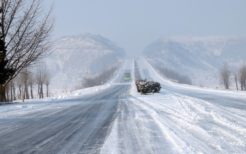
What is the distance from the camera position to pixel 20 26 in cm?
→ 3547

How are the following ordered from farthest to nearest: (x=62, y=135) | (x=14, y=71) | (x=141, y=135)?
(x=14, y=71)
(x=62, y=135)
(x=141, y=135)

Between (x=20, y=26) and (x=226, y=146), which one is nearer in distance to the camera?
(x=226, y=146)

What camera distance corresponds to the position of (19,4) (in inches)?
1391

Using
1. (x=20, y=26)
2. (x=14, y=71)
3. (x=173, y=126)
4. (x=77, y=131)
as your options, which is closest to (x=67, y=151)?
(x=77, y=131)

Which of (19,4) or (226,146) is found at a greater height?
(19,4)

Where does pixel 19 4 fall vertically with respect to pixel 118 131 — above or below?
above

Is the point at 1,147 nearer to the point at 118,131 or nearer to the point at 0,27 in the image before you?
the point at 118,131

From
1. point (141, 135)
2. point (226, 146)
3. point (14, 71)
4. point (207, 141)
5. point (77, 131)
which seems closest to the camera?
point (226, 146)

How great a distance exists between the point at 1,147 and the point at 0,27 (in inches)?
1029

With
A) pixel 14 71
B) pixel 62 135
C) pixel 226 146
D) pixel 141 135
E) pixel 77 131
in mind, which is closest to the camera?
pixel 226 146

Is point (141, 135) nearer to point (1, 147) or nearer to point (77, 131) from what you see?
point (77, 131)

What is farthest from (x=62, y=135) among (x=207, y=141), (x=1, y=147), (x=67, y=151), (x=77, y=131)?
(x=207, y=141)

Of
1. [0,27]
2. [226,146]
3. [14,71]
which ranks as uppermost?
[0,27]

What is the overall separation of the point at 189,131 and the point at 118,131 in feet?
7.17
